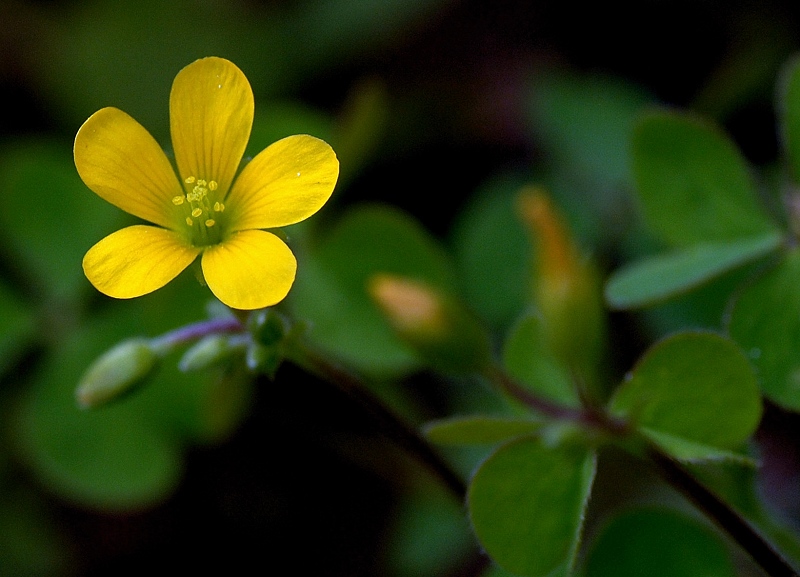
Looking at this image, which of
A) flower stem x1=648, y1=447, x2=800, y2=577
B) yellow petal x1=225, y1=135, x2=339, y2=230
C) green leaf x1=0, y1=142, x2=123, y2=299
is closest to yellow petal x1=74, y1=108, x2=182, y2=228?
yellow petal x1=225, y1=135, x2=339, y2=230

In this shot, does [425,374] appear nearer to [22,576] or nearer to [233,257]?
[22,576]

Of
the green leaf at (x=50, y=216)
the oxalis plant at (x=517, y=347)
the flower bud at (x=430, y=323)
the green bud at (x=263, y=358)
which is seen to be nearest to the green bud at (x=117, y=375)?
the oxalis plant at (x=517, y=347)

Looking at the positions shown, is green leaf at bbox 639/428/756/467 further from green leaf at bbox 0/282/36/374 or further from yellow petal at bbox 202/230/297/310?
green leaf at bbox 0/282/36/374

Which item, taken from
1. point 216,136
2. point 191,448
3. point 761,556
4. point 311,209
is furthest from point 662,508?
point 191,448

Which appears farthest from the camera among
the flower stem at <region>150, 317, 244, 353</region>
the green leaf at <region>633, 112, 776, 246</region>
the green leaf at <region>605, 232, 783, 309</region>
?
the green leaf at <region>633, 112, 776, 246</region>

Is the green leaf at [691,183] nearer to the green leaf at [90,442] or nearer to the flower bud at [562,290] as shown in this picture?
the flower bud at [562,290]

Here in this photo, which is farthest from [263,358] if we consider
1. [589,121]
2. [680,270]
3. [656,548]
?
[589,121]

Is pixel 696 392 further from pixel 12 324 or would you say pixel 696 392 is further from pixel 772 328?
Answer: pixel 12 324
